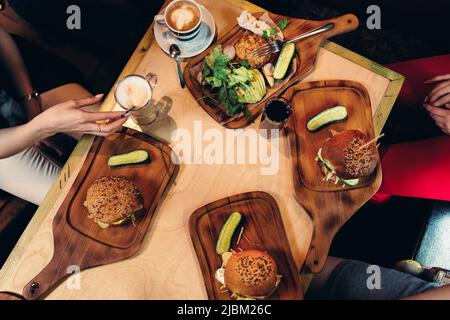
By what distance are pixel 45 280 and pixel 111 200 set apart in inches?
21.4

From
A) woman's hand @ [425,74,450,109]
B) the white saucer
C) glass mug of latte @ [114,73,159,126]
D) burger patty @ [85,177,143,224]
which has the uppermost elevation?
woman's hand @ [425,74,450,109]

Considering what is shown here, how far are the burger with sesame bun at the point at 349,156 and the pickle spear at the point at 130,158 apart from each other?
35.1 inches

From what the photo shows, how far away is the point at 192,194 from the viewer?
1985 millimetres

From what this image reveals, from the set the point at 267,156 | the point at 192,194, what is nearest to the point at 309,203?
the point at 267,156

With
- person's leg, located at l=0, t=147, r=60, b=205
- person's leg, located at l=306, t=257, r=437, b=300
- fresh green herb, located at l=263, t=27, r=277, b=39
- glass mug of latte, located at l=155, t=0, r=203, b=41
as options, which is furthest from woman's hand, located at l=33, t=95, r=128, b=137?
person's leg, located at l=306, t=257, r=437, b=300

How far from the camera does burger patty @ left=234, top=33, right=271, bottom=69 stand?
1.98 metres

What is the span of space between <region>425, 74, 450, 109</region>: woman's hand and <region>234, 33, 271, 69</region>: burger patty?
1.02 metres

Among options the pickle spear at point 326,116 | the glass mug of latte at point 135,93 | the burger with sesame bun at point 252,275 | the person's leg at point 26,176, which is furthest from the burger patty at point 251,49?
the person's leg at point 26,176

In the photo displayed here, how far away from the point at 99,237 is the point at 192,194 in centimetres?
50

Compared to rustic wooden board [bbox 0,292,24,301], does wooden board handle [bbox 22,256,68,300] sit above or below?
above

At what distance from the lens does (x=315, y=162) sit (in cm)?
200

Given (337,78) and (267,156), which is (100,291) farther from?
(337,78)

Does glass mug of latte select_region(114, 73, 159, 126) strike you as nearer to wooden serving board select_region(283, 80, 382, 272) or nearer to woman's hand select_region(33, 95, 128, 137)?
woman's hand select_region(33, 95, 128, 137)
